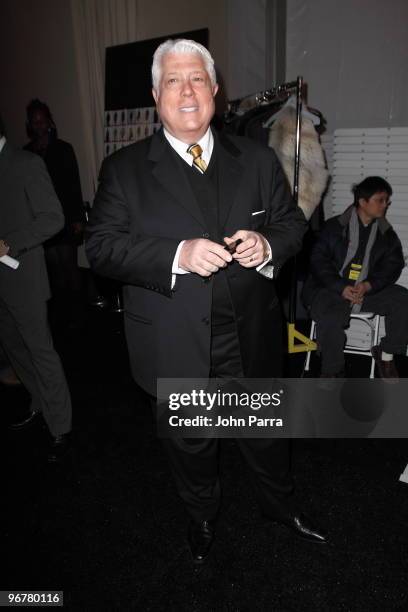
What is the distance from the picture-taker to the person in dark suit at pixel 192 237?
138 centimetres

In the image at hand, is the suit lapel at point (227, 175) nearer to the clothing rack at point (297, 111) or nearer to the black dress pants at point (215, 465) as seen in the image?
the black dress pants at point (215, 465)

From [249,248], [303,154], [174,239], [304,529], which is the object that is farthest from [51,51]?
[304,529]

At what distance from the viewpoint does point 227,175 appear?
152 cm

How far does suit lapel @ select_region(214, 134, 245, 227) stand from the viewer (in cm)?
150

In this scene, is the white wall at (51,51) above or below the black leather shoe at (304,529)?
above

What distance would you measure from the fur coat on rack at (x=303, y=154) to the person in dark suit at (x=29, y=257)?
1687mm

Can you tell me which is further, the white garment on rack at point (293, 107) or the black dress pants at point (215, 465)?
the white garment on rack at point (293, 107)

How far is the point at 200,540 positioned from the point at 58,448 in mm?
1141

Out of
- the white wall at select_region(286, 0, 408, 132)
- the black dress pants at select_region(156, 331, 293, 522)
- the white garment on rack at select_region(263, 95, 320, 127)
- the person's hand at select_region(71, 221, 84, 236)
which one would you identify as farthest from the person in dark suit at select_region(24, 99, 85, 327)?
the black dress pants at select_region(156, 331, 293, 522)

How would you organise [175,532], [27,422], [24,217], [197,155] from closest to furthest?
[197,155] → [175,532] → [24,217] → [27,422]

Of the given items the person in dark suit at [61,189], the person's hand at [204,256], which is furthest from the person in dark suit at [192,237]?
the person in dark suit at [61,189]

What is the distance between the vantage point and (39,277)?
231 cm

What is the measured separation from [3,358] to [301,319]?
9.26ft

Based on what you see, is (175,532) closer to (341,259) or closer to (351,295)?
(351,295)
